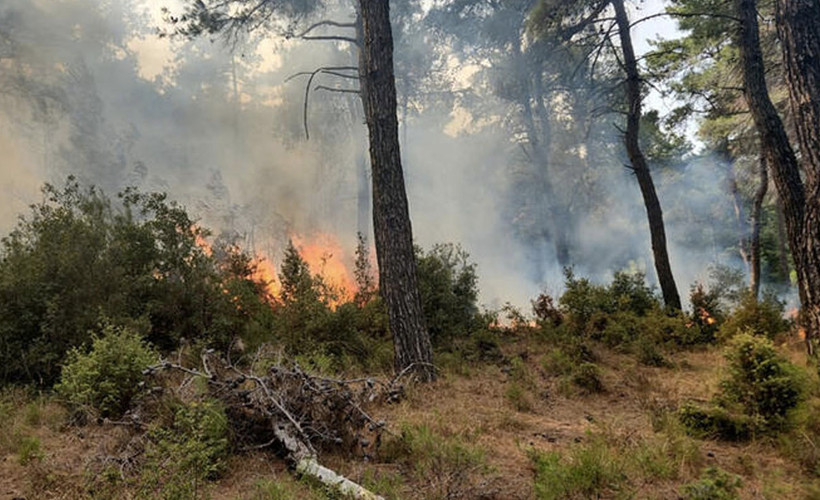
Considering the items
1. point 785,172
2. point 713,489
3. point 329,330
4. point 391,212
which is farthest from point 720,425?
point 329,330

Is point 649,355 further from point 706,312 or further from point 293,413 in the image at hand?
point 293,413

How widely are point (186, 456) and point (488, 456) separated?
2.18m

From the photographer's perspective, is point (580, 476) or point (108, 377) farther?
point (108, 377)

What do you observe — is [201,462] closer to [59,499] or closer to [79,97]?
[59,499]

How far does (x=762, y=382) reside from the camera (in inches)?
143

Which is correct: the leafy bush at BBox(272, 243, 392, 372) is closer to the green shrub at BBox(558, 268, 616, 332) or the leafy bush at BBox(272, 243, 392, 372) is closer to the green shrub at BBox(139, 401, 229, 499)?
the green shrub at BBox(139, 401, 229, 499)

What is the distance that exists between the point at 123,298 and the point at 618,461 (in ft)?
21.0

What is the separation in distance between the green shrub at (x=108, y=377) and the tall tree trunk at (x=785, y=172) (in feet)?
22.3

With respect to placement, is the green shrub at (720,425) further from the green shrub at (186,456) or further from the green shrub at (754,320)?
the green shrub at (754,320)

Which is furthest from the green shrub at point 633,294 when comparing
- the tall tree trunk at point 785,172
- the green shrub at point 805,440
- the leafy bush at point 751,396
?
the green shrub at point 805,440

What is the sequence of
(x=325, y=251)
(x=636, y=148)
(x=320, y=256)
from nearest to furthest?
1. (x=636, y=148)
2. (x=320, y=256)
3. (x=325, y=251)

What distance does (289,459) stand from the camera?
138 inches

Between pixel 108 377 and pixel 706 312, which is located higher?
pixel 706 312

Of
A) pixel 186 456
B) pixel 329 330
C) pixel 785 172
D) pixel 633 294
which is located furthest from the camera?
pixel 633 294
